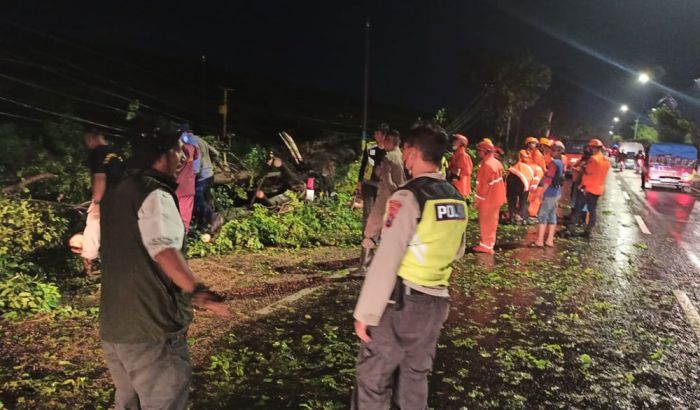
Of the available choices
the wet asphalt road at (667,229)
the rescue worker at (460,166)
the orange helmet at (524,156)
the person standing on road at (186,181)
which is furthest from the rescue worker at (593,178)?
the person standing on road at (186,181)

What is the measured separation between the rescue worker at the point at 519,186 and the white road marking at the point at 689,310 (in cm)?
453

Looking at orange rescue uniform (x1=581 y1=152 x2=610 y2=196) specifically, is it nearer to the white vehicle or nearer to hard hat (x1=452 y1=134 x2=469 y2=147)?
hard hat (x1=452 y1=134 x2=469 y2=147)

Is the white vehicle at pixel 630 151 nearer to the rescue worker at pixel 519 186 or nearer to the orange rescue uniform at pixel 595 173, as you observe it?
the rescue worker at pixel 519 186

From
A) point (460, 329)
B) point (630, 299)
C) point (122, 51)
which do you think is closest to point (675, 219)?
point (630, 299)

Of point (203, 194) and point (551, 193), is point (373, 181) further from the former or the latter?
point (551, 193)

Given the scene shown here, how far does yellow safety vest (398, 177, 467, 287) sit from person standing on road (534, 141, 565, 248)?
693 cm

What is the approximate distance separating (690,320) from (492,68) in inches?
1278

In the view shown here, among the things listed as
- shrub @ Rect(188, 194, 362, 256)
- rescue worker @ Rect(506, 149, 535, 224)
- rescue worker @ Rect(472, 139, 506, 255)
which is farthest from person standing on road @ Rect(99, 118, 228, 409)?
rescue worker @ Rect(506, 149, 535, 224)

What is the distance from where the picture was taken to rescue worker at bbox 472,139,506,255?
8.88 metres

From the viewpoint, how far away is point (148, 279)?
2473mm

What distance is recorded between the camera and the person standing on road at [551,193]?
9227 mm

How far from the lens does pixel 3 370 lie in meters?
4.08

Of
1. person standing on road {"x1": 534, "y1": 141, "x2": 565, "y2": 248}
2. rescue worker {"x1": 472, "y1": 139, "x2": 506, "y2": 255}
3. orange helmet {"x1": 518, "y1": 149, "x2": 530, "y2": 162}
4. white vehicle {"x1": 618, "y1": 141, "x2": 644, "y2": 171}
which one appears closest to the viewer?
rescue worker {"x1": 472, "y1": 139, "x2": 506, "y2": 255}

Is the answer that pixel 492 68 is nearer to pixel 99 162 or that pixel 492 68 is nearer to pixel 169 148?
pixel 99 162
